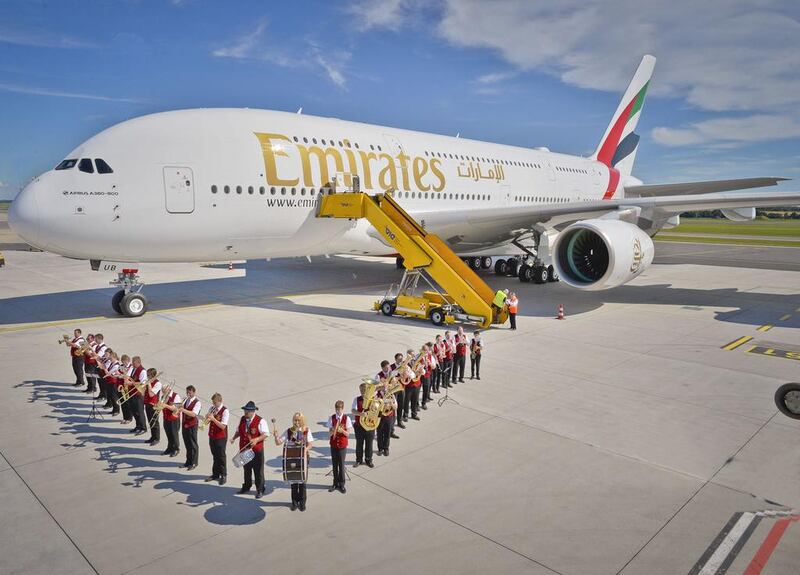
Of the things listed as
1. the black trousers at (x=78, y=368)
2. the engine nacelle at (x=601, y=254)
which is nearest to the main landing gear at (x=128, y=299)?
the black trousers at (x=78, y=368)

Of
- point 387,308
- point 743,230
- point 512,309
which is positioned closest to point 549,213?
point 512,309

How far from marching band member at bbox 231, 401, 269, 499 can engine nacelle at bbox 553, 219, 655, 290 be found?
10626 millimetres

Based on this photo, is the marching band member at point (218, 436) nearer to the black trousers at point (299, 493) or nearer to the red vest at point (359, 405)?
the black trousers at point (299, 493)

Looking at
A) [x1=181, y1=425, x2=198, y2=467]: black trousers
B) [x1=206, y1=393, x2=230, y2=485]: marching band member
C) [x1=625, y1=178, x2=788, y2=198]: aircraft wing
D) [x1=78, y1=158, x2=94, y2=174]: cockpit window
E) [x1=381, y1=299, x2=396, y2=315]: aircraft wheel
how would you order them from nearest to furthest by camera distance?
1. [x1=206, y1=393, x2=230, y2=485]: marching band member
2. [x1=181, y1=425, x2=198, y2=467]: black trousers
3. [x1=78, y1=158, x2=94, y2=174]: cockpit window
4. [x1=381, y1=299, x2=396, y2=315]: aircraft wheel
5. [x1=625, y1=178, x2=788, y2=198]: aircraft wing

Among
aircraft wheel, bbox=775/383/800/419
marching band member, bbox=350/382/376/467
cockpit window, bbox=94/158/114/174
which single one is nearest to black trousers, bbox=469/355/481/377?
marching band member, bbox=350/382/376/467

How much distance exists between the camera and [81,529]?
4961 millimetres

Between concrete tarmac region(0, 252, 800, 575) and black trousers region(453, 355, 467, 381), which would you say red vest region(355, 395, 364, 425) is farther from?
black trousers region(453, 355, 467, 381)

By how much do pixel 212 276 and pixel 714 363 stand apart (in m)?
17.7

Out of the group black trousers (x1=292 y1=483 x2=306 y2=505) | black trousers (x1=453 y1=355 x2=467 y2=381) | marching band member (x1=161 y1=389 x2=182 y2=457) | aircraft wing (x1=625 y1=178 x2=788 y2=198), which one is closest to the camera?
black trousers (x1=292 y1=483 x2=306 y2=505)

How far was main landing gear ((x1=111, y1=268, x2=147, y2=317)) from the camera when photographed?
13.8 meters

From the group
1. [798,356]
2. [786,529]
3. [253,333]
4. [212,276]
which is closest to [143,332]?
[253,333]

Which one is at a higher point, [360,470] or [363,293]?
[363,293]

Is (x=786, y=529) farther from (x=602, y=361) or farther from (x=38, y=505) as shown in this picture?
(x=38, y=505)

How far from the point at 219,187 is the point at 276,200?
1.41 metres
